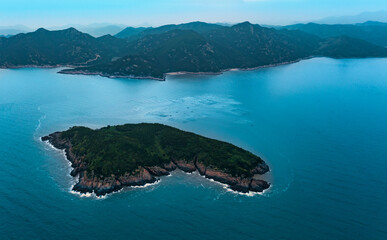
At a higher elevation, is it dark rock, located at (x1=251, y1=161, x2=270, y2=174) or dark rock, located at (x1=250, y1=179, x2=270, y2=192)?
dark rock, located at (x1=251, y1=161, x2=270, y2=174)

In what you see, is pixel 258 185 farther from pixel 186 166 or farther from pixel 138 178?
pixel 138 178

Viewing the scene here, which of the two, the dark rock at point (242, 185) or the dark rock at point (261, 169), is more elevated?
the dark rock at point (261, 169)

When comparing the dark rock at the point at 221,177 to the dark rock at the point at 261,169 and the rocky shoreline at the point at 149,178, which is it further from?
the dark rock at the point at 261,169

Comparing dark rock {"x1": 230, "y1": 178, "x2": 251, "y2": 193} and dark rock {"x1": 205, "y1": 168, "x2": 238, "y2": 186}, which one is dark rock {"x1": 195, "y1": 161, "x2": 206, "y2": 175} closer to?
dark rock {"x1": 205, "y1": 168, "x2": 238, "y2": 186}

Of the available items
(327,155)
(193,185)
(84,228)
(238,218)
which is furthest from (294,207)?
(84,228)

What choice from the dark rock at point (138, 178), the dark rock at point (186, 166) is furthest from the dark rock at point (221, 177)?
the dark rock at point (138, 178)

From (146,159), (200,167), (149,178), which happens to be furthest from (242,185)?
(146,159)

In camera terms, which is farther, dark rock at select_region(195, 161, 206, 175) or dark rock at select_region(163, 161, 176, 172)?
dark rock at select_region(163, 161, 176, 172)

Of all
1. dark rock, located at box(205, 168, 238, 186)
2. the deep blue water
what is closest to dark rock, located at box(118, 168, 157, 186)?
the deep blue water
